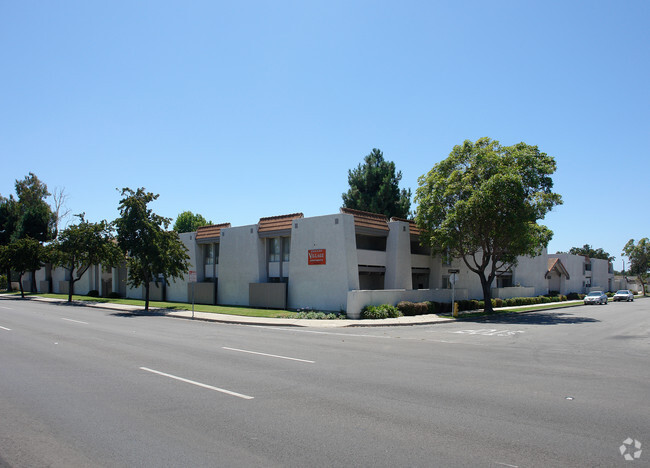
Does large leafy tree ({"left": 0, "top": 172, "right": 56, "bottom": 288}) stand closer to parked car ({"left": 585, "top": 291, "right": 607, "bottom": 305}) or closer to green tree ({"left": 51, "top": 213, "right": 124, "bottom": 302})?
green tree ({"left": 51, "top": 213, "right": 124, "bottom": 302})

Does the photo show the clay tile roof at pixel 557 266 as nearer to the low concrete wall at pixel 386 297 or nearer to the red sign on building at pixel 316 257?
the low concrete wall at pixel 386 297

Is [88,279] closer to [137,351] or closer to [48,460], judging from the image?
[137,351]

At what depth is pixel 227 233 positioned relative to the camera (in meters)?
38.2

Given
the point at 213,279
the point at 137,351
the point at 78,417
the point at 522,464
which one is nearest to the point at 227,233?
the point at 213,279

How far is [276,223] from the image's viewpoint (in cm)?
3494

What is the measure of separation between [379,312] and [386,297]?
225cm

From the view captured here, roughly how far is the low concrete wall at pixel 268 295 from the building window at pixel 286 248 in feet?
7.87

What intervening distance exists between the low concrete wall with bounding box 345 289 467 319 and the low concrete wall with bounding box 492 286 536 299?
31.4 ft

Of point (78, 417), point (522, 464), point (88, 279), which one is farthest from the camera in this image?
point (88, 279)

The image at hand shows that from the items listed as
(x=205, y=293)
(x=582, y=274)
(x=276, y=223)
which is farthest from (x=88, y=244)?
(x=582, y=274)

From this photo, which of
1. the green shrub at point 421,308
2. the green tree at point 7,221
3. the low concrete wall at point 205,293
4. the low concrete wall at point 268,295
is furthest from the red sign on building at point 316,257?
the green tree at point 7,221

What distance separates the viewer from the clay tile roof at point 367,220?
31.6 metres

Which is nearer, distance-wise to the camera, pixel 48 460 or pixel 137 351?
pixel 48 460

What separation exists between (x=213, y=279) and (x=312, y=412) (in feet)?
113
